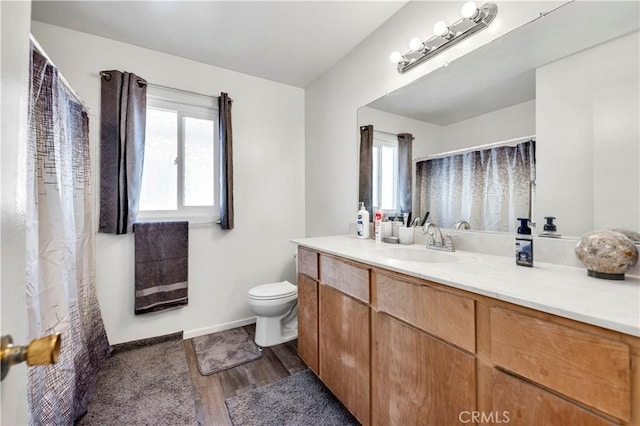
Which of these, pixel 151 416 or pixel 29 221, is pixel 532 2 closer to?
pixel 29 221

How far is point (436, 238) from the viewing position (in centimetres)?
154

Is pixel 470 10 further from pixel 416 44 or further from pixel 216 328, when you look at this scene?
pixel 216 328

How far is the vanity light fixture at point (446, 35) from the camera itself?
1265 mm

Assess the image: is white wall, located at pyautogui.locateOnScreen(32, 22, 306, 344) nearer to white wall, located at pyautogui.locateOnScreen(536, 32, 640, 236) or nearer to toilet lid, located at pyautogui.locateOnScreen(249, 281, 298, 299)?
toilet lid, located at pyautogui.locateOnScreen(249, 281, 298, 299)

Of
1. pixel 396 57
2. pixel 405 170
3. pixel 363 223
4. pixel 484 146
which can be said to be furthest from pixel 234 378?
pixel 396 57

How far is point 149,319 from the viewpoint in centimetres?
215

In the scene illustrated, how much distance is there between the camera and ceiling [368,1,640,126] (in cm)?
99

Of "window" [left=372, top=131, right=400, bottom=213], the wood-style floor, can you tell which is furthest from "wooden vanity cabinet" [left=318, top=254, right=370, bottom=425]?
"window" [left=372, top=131, right=400, bottom=213]

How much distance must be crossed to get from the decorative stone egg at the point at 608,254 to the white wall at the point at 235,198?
2.25 meters

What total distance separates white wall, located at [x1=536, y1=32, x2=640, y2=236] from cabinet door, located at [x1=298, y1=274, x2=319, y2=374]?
125 cm

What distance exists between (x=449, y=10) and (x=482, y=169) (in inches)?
34.8

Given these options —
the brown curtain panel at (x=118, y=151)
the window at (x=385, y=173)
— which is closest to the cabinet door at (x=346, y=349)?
the window at (x=385, y=173)

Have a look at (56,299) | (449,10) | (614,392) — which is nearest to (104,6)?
(56,299)

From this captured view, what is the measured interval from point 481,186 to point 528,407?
1.00 metres
